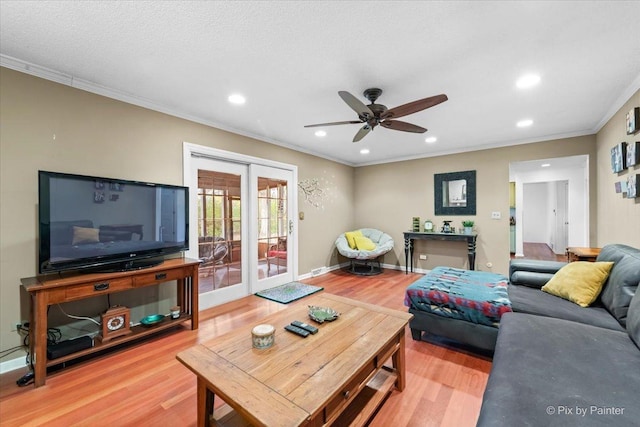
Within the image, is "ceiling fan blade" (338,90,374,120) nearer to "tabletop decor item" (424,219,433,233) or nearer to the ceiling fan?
the ceiling fan

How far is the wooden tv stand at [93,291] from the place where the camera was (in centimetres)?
186

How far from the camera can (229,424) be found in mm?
1374

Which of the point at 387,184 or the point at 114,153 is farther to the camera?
the point at 387,184

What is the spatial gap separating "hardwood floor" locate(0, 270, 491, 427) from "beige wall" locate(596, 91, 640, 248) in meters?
2.07

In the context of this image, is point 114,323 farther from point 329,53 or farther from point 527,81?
point 527,81

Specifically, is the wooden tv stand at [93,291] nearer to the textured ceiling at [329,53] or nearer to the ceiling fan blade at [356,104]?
the textured ceiling at [329,53]

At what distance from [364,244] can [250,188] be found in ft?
8.61

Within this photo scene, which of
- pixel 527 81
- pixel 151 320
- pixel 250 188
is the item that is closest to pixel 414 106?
pixel 527 81

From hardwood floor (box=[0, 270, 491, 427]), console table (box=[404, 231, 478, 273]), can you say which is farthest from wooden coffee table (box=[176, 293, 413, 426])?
console table (box=[404, 231, 478, 273])

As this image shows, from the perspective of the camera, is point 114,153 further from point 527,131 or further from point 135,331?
point 527,131

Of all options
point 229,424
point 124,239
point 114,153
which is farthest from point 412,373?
point 114,153

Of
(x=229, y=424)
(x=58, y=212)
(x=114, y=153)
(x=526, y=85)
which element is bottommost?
(x=229, y=424)

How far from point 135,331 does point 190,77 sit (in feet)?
7.91

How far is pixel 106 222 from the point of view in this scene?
2305 millimetres
